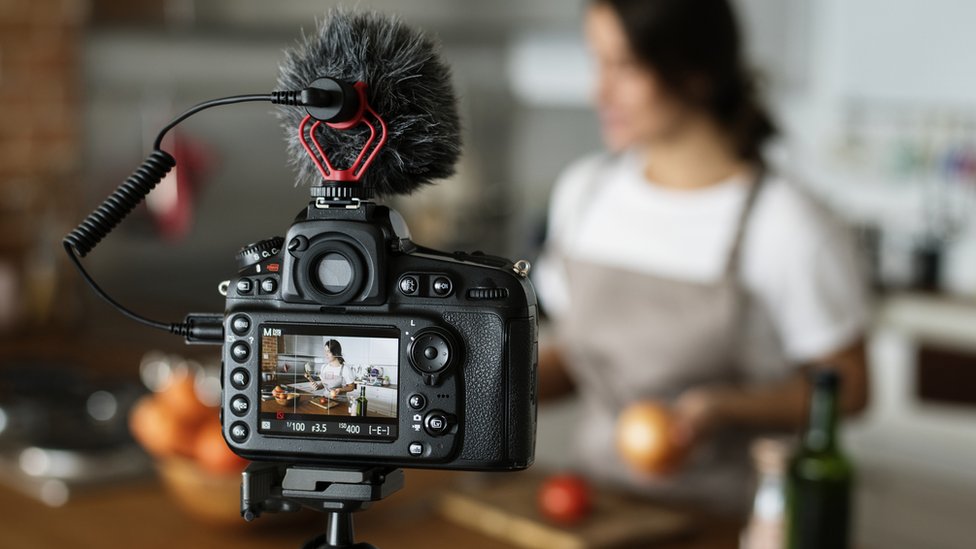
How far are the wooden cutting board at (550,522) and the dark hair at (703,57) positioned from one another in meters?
0.70

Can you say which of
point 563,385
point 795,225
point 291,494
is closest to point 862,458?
point 563,385

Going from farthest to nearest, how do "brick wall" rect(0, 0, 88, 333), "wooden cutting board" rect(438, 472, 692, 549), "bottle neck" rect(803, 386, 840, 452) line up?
1. "brick wall" rect(0, 0, 88, 333)
2. "wooden cutting board" rect(438, 472, 692, 549)
3. "bottle neck" rect(803, 386, 840, 452)

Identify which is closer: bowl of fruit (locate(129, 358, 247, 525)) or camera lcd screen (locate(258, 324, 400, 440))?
camera lcd screen (locate(258, 324, 400, 440))

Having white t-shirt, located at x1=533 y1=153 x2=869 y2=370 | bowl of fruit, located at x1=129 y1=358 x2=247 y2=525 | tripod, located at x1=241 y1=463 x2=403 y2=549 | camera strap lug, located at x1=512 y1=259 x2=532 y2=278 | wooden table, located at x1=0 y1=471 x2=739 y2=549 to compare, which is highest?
white t-shirt, located at x1=533 y1=153 x2=869 y2=370

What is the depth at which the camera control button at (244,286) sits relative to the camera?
468 mm

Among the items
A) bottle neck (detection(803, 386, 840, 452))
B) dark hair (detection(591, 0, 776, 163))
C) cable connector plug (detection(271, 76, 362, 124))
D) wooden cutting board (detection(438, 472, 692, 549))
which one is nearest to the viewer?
cable connector plug (detection(271, 76, 362, 124))

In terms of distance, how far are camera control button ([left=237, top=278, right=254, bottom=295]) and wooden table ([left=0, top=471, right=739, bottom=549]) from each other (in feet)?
2.95

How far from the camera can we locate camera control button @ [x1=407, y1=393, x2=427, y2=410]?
461mm

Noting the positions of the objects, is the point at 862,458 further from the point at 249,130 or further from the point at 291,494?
the point at 291,494

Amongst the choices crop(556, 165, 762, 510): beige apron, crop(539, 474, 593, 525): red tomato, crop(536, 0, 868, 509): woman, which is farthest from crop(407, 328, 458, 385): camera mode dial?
crop(556, 165, 762, 510): beige apron

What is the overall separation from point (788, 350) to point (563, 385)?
0.45 meters

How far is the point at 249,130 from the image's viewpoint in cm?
309

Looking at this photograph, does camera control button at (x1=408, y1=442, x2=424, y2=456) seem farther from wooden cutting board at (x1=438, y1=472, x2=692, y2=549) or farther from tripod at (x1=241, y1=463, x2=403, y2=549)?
wooden cutting board at (x1=438, y1=472, x2=692, y2=549)

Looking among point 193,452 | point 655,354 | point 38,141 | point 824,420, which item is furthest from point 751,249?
point 38,141
